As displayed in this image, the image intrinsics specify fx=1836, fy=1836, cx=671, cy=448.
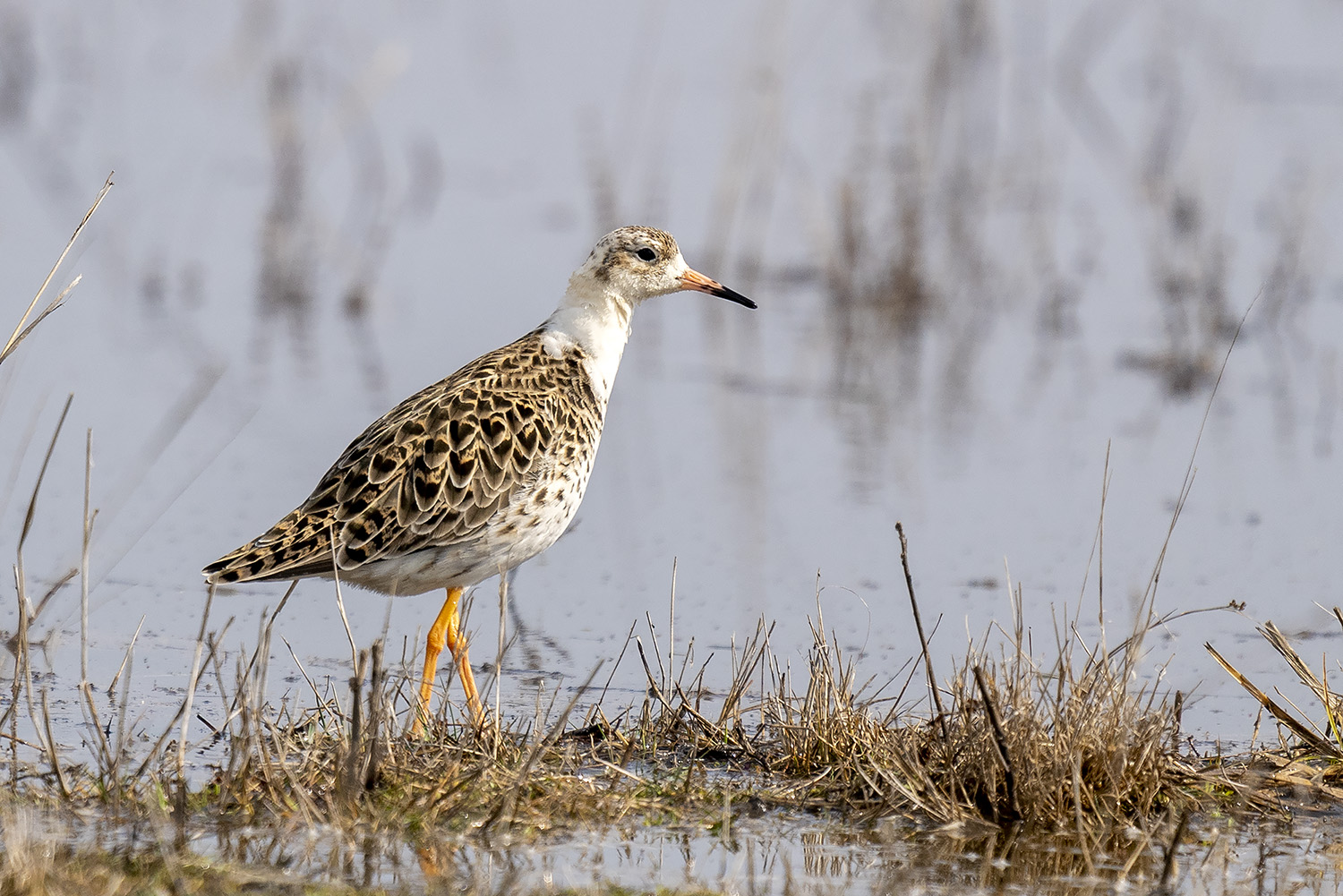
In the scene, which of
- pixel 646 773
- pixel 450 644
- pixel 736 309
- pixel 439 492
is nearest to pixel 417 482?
pixel 439 492

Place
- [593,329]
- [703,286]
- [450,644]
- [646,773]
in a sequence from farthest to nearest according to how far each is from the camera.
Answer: [703,286] → [593,329] → [450,644] → [646,773]

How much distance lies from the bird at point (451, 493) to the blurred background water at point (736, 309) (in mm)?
603

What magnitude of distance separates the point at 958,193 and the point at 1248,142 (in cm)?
358

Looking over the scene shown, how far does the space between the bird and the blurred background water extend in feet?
1.98

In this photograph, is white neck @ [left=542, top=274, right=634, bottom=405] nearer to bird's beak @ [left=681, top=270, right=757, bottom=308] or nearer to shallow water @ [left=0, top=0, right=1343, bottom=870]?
bird's beak @ [left=681, top=270, right=757, bottom=308]

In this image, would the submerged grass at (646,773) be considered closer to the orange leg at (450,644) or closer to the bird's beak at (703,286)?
the orange leg at (450,644)

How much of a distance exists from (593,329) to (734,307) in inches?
262

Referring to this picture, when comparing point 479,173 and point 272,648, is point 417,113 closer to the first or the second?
point 479,173

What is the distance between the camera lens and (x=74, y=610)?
6.92 meters

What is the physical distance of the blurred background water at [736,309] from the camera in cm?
792

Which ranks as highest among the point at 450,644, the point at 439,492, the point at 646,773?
the point at 439,492

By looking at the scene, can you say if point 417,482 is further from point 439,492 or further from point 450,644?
point 450,644

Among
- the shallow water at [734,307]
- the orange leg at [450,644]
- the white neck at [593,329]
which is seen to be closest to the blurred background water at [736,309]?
the shallow water at [734,307]

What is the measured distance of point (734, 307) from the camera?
1381 cm
